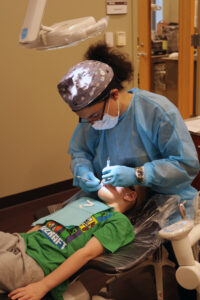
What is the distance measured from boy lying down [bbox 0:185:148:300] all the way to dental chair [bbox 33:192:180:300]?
42mm

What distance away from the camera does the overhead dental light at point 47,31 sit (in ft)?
3.55

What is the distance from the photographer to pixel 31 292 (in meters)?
1.14

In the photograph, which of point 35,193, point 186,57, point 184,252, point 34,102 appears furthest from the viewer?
point 186,57

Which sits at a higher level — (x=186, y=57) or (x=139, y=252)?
(x=186, y=57)

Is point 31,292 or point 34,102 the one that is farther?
point 34,102

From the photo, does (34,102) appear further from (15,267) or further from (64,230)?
(15,267)

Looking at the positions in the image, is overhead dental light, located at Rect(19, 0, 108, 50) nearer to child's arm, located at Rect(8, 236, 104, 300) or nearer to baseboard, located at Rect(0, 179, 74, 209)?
child's arm, located at Rect(8, 236, 104, 300)

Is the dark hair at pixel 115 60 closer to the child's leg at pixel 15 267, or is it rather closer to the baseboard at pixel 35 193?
the child's leg at pixel 15 267

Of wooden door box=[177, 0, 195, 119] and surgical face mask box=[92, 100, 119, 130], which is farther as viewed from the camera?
wooden door box=[177, 0, 195, 119]

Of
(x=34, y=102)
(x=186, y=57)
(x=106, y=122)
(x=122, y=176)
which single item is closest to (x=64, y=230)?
(x=122, y=176)

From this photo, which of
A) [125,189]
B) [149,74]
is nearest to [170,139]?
[125,189]

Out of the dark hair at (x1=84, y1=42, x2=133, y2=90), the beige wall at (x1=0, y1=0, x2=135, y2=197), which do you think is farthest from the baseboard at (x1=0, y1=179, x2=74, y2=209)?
the dark hair at (x1=84, y1=42, x2=133, y2=90)

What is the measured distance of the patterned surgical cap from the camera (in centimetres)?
136

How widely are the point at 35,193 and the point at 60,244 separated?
1.72 m
